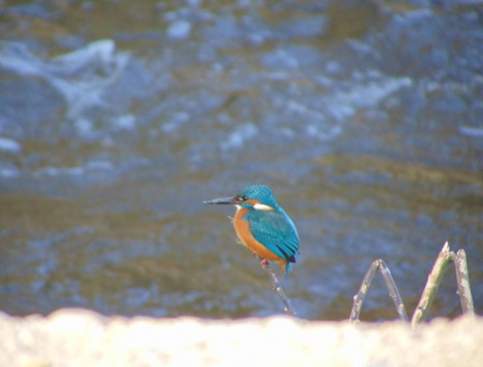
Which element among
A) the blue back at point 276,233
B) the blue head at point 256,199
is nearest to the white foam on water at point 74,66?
the blue head at point 256,199

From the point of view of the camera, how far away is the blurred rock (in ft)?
7.68

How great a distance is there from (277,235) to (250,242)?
113 mm

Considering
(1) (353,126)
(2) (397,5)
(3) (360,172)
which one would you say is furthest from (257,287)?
(2) (397,5)

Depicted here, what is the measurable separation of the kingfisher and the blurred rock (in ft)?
3.00

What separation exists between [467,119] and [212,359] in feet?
21.6

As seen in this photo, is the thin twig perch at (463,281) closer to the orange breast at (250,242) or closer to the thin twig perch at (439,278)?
the thin twig perch at (439,278)

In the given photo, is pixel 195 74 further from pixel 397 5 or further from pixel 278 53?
pixel 397 5

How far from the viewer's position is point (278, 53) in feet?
30.8

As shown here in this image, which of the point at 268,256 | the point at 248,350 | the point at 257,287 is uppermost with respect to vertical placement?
the point at 248,350

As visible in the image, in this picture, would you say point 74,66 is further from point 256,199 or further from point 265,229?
point 265,229

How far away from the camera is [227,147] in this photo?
8.33 m

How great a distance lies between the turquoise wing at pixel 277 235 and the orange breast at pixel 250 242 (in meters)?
0.02

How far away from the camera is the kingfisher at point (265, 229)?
3.57 meters

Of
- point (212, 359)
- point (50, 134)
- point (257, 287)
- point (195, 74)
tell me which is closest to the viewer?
point (212, 359)
